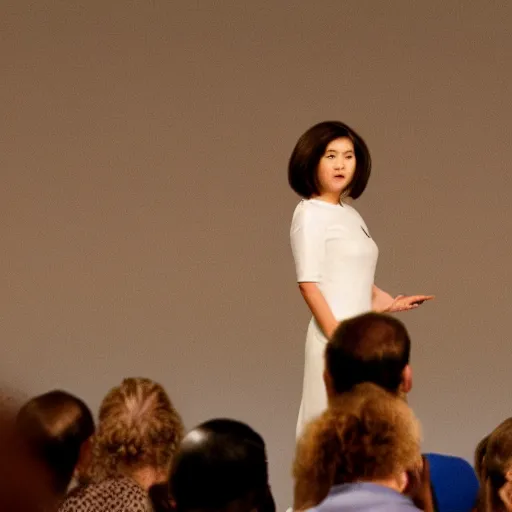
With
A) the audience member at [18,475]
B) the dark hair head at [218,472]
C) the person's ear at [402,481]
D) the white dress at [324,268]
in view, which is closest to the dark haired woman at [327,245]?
the white dress at [324,268]

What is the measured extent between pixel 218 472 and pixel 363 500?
0.24 metres

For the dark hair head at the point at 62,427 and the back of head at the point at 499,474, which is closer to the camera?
the dark hair head at the point at 62,427

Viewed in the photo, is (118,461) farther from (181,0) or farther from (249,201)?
(181,0)

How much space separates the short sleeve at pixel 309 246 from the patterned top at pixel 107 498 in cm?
95

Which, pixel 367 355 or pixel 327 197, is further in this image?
pixel 327 197

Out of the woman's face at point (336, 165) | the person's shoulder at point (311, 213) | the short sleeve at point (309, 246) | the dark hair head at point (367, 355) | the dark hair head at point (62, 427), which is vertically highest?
the woman's face at point (336, 165)

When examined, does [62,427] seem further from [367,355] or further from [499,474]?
[499,474]

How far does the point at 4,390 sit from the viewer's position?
0.72 metres

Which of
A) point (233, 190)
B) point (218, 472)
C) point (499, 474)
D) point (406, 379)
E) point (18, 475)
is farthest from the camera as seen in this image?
point (233, 190)

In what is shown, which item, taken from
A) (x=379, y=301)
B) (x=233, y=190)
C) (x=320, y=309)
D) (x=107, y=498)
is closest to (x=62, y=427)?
(x=107, y=498)

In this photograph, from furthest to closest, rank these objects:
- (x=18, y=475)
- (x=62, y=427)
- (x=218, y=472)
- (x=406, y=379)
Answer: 1. (x=406, y=379)
2. (x=62, y=427)
3. (x=218, y=472)
4. (x=18, y=475)

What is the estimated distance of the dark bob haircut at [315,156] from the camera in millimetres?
3018

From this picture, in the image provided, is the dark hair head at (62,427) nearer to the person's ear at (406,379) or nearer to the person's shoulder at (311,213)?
the person's ear at (406,379)

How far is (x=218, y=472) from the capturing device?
4.74 ft
